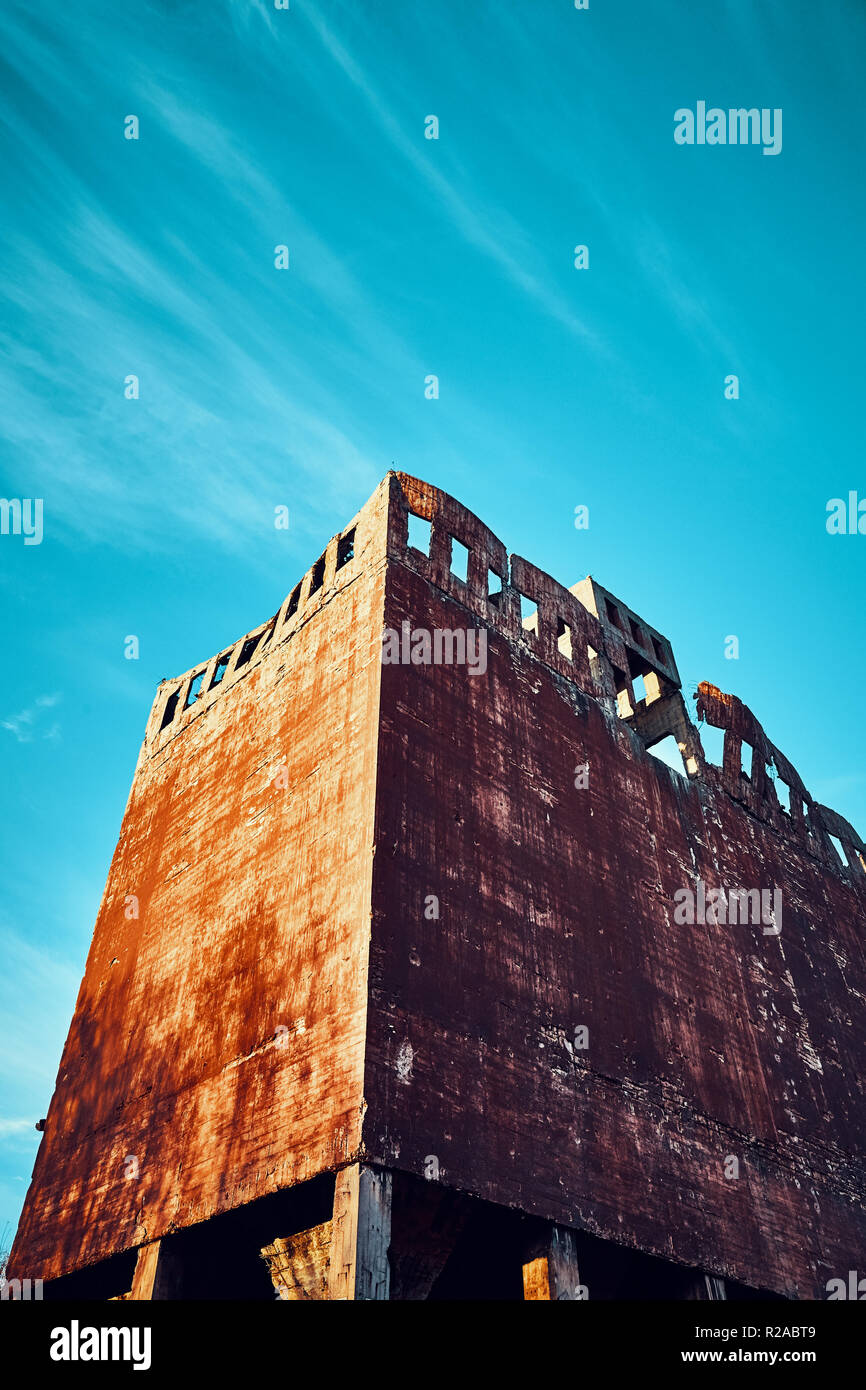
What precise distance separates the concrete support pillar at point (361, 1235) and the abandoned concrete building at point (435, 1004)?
0.04 metres

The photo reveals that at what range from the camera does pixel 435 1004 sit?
502 inches

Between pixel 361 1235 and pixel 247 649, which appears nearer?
pixel 361 1235

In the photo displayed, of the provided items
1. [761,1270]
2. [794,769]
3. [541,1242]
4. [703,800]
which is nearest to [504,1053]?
[541,1242]

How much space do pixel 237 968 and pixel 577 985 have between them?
5.02 m

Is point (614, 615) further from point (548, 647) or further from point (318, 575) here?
point (318, 575)

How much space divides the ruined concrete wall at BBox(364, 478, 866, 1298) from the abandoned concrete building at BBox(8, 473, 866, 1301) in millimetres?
53

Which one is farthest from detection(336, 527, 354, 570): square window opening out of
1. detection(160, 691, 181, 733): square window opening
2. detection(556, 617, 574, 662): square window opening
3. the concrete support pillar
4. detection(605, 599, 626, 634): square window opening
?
the concrete support pillar

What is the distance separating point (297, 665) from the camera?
1827 centimetres

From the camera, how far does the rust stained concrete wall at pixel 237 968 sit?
12586 mm

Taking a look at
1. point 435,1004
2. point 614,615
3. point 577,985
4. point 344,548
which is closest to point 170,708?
point 344,548

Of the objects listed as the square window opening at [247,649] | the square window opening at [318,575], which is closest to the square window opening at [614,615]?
the square window opening at [318,575]

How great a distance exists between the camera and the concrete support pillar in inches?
413
